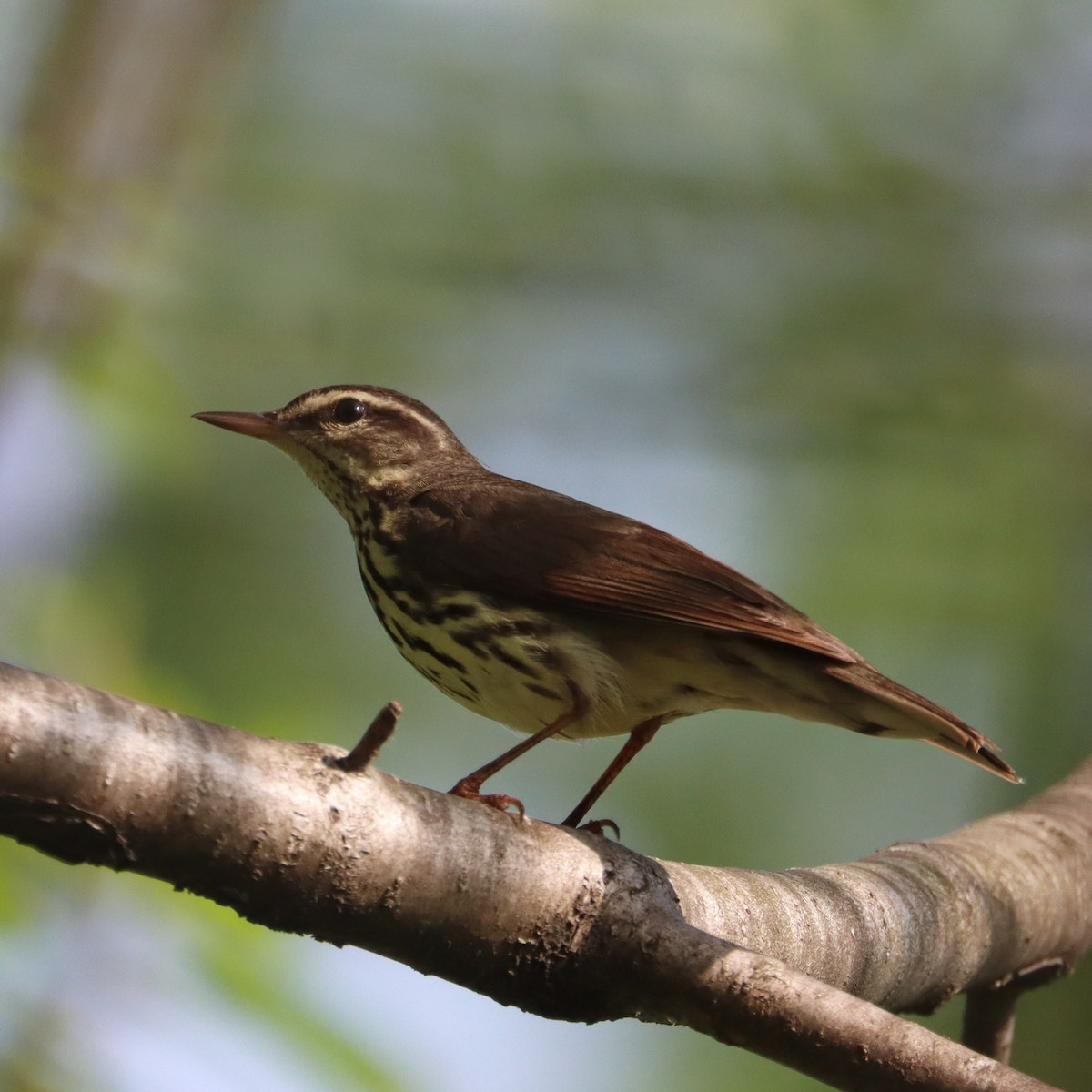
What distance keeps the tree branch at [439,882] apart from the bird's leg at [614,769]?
95 centimetres

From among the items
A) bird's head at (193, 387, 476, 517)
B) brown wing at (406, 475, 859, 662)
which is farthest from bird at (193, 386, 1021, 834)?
bird's head at (193, 387, 476, 517)

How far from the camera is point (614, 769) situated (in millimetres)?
4480

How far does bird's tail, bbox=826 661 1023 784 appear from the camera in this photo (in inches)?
146

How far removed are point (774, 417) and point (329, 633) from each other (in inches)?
101

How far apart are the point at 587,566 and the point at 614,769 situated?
706 mm

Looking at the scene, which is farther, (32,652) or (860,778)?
(860,778)

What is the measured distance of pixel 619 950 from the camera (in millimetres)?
2740

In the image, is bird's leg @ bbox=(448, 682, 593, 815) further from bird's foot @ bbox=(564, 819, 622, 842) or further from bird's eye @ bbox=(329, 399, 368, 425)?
bird's eye @ bbox=(329, 399, 368, 425)

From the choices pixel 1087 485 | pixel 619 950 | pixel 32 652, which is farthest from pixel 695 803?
pixel 619 950

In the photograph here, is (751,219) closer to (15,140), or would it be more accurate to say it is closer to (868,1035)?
(15,140)

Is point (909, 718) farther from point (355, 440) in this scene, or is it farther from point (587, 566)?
point (355, 440)

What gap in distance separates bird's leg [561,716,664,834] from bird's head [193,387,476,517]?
1209 millimetres

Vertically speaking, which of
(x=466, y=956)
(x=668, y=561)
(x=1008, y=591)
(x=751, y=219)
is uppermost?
(x=751, y=219)

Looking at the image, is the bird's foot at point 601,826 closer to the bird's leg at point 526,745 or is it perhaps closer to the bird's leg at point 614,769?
the bird's leg at point 614,769
